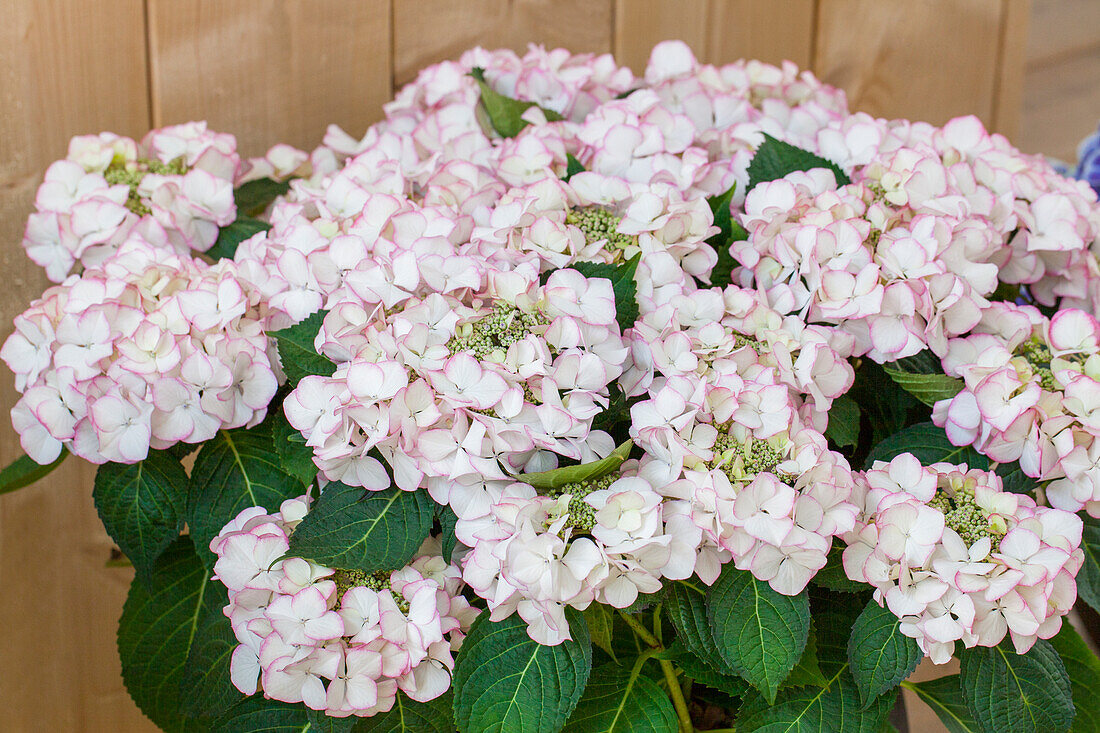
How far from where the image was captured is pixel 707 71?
982 mm

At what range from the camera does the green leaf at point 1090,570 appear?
67cm

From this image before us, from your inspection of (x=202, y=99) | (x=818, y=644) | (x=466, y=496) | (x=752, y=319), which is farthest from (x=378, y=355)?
(x=202, y=99)

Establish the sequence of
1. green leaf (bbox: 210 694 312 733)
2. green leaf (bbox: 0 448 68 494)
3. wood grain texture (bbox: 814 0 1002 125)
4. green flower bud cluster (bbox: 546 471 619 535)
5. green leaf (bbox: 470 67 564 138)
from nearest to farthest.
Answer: green flower bud cluster (bbox: 546 471 619 535) < green leaf (bbox: 210 694 312 733) < green leaf (bbox: 0 448 68 494) < green leaf (bbox: 470 67 564 138) < wood grain texture (bbox: 814 0 1002 125)

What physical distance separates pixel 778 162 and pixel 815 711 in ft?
1.40

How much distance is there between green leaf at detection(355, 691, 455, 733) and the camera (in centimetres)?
63

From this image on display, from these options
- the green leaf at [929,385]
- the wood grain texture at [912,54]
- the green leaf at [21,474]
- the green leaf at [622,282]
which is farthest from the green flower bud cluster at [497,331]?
the wood grain texture at [912,54]

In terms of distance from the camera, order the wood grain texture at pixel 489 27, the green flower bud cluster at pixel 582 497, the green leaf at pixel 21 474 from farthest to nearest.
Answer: the wood grain texture at pixel 489 27, the green leaf at pixel 21 474, the green flower bud cluster at pixel 582 497

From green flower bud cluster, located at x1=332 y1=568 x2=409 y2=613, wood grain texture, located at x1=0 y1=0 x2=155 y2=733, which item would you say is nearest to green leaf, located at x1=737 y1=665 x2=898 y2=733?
green flower bud cluster, located at x1=332 y1=568 x2=409 y2=613

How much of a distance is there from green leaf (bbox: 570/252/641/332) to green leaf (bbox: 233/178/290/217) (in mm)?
396

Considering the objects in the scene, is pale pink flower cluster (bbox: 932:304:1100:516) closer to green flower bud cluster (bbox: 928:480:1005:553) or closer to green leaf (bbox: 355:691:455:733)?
green flower bud cluster (bbox: 928:480:1005:553)

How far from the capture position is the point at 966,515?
0.60 metres

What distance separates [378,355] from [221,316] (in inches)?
5.5

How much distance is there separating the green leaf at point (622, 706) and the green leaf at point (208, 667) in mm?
252

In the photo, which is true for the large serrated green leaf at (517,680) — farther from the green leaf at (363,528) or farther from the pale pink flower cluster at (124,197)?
the pale pink flower cluster at (124,197)
